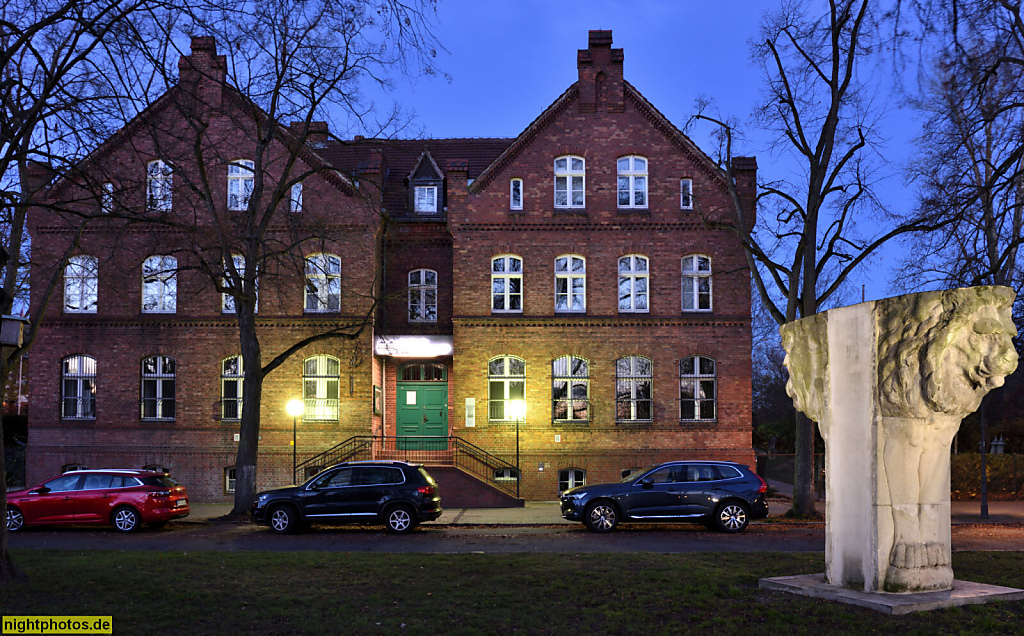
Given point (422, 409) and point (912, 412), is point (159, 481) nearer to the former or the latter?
point (422, 409)

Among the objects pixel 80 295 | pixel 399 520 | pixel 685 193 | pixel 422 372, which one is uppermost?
pixel 685 193

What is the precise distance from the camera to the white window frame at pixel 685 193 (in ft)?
92.9

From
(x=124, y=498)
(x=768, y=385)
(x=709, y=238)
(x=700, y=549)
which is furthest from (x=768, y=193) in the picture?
(x=768, y=385)

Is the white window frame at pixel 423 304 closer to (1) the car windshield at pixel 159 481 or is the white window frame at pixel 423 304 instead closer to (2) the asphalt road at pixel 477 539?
(2) the asphalt road at pixel 477 539

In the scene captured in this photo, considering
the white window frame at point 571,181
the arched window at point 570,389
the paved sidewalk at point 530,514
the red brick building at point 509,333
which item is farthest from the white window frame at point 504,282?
the paved sidewalk at point 530,514

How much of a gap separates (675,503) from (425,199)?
1505cm

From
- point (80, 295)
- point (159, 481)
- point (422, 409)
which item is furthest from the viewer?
point (422, 409)

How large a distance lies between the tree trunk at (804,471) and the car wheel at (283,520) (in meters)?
12.3

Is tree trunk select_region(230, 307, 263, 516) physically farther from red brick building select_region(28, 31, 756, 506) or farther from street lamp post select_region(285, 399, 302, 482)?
red brick building select_region(28, 31, 756, 506)

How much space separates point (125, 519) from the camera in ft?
66.0

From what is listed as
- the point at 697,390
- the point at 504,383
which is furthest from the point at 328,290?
the point at 697,390

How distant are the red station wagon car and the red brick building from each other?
7.17 meters

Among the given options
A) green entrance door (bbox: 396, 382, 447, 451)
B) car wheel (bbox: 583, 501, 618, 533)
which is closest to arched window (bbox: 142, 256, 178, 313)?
green entrance door (bbox: 396, 382, 447, 451)

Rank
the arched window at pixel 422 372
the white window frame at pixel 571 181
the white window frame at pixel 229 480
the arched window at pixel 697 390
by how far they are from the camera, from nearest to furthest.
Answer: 1. the white window frame at pixel 229 480
2. the arched window at pixel 697 390
3. the white window frame at pixel 571 181
4. the arched window at pixel 422 372
